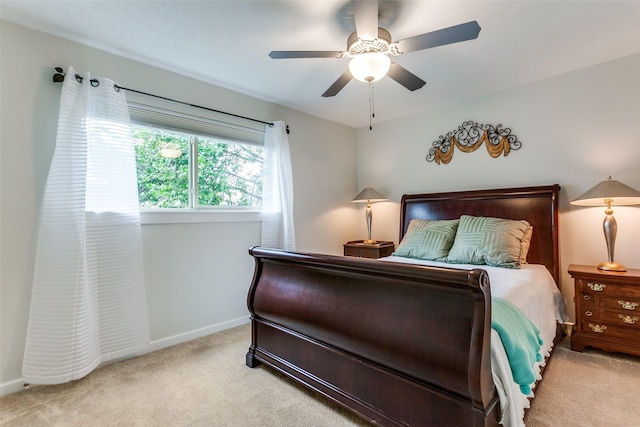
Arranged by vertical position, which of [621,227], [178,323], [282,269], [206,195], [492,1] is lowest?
[178,323]

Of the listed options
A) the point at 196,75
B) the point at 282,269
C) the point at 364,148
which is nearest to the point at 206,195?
the point at 196,75

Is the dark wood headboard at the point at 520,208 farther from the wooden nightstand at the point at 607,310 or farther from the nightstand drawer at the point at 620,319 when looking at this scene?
the nightstand drawer at the point at 620,319

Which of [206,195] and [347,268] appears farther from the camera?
[206,195]

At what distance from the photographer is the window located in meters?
2.64

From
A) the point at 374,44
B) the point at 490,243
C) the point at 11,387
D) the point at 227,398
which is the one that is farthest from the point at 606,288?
the point at 11,387

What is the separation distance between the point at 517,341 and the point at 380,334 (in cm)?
60

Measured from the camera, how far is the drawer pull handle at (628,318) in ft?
7.36

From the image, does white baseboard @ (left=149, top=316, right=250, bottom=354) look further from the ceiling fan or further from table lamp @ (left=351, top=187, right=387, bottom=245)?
the ceiling fan

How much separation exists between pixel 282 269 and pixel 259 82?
73.0 inches

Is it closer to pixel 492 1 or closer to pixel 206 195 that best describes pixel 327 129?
pixel 206 195

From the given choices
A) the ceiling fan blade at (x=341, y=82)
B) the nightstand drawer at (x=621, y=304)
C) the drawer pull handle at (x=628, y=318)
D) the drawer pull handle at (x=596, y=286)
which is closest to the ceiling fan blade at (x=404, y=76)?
the ceiling fan blade at (x=341, y=82)

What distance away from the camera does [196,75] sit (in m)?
2.82

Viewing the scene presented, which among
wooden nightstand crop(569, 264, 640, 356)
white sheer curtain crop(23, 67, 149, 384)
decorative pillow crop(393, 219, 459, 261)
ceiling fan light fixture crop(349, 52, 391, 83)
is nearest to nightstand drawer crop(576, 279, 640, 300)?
wooden nightstand crop(569, 264, 640, 356)

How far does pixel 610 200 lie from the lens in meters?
2.40
